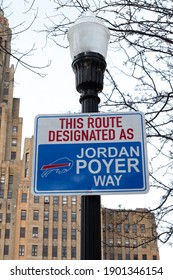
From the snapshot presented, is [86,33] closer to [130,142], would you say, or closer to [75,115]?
[75,115]

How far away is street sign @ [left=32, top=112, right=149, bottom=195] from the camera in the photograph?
2754mm

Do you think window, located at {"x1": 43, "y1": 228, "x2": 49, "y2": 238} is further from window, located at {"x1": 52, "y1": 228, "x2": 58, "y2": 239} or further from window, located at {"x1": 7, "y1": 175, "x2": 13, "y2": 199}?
window, located at {"x1": 7, "y1": 175, "x2": 13, "y2": 199}

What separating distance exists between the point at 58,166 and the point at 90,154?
0.21m

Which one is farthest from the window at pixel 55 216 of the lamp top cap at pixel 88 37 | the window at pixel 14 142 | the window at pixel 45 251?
the lamp top cap at pixel 88 37

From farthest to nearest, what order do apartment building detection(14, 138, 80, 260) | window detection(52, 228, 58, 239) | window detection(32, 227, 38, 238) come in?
window detection(52, 228, 58, 239) → window detection(32, 227, 38, 238) → apartment building detection(14, 138, 80, 260)

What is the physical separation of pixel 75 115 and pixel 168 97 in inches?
134

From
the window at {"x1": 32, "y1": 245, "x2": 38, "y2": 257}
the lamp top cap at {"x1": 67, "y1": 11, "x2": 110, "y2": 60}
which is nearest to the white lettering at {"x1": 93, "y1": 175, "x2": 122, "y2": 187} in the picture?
the lamp top cap at {"x1": 67, "y1": 11, "x2": 110, "y2": 60}

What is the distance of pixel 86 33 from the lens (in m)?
3.34

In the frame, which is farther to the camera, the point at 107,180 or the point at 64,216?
the point at 64,216

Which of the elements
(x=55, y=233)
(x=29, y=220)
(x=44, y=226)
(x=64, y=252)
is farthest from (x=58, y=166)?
(x=55, y=233)

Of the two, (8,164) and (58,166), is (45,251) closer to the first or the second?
(8,164)

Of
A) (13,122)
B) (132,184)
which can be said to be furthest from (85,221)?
(13,122)

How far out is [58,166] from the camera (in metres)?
2.83

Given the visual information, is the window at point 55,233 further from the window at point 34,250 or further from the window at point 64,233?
the window at point 34,250
